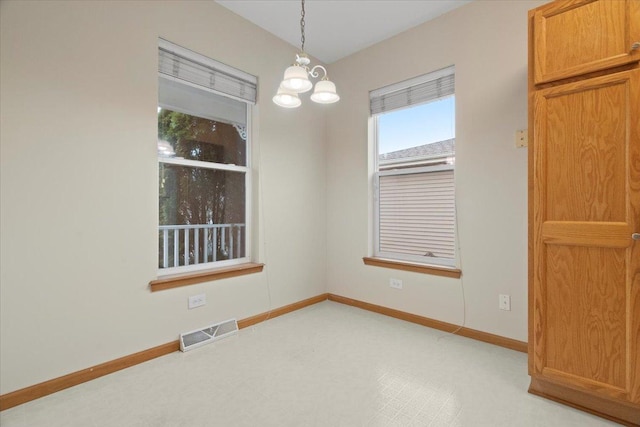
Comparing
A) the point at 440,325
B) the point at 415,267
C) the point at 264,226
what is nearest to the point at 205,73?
the point at 264,226

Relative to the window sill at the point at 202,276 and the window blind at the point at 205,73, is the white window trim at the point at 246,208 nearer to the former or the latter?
the window sill at the point at 202,276

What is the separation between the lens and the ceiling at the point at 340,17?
8.51 feet

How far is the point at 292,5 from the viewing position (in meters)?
2.61

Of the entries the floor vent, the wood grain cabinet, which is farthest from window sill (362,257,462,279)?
the floor vent

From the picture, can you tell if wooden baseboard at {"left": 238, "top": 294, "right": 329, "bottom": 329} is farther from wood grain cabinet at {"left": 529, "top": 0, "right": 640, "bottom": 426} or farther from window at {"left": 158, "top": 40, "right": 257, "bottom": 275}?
wood grain cabinet at {"left": 529, "top": 0, "right": 640, "bottom": 426}

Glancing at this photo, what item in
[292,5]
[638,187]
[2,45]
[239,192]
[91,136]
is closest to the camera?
[638,187]

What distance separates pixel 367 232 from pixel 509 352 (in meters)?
1.60

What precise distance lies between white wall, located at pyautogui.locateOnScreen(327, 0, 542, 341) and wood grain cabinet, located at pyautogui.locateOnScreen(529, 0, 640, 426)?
0.64 m

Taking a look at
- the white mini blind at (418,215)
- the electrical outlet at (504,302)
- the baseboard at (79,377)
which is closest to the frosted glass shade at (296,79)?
the white mini blind at (418,215)

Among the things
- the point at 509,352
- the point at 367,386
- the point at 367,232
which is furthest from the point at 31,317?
the point at 509,352

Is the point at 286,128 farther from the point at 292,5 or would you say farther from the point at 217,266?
the point at 217,266

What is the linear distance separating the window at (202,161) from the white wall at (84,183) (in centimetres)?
18

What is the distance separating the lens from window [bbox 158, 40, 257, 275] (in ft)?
8.11

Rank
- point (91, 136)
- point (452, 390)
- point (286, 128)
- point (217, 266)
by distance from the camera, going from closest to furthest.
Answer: point (452, 390)
point (91, 136)
point (217, 266)
point (286, 128)
